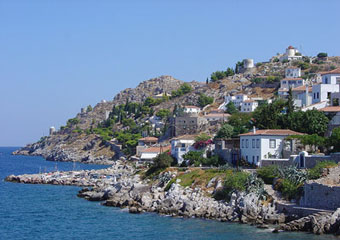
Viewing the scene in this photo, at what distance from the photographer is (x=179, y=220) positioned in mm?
45062

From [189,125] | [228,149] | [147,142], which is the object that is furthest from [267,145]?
[147,142]

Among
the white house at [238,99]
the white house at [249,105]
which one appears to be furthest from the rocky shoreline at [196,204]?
the white house at [238,99]

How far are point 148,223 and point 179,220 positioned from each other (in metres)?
2.63

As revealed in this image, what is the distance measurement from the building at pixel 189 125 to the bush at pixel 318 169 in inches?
2261

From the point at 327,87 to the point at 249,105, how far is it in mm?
34284

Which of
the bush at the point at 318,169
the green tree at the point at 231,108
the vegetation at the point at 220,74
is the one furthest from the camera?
the vegetation at the point at 220,74

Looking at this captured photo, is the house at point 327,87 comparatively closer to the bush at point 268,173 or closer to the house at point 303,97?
the house at point 303,97

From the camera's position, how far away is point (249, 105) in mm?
108625

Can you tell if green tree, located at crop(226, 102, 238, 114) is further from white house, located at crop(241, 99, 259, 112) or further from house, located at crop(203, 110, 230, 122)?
house, located at crop(203, 110, 230, 122)

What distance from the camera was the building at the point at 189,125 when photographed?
339 ft

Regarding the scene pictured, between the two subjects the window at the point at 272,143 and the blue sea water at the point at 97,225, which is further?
the window at the point at 272,143

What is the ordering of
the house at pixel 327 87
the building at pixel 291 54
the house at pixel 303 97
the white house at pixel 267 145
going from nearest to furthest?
the white house at pixel 267 145
the house at pixel 327 87
the house at pixel 303 97
the building at pixel 291 54

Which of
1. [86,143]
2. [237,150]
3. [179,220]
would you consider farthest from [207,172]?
[86,143]

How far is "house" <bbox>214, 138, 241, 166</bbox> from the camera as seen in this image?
2297 inches
